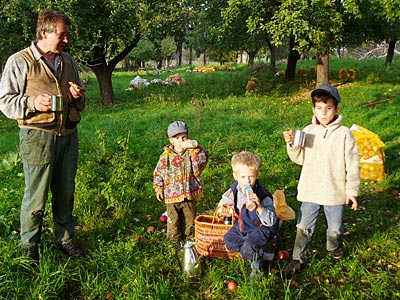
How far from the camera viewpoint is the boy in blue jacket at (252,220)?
322 centimetres

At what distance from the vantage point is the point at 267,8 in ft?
37.6

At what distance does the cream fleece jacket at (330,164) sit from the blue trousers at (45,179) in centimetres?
203

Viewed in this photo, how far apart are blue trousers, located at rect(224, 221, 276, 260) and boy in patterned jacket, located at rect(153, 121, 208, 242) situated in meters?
0.78

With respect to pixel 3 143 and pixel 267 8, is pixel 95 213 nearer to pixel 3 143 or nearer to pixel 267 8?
pixel 3 143

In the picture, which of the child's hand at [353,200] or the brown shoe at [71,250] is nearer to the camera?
the child's hand at [353,200]

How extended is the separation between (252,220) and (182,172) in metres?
0.98

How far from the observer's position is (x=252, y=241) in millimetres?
3275

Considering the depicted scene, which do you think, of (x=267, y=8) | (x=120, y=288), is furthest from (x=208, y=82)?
(x=120, y=288)

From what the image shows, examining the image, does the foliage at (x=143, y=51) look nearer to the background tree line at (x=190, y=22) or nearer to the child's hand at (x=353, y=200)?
the background tree line at (x=190, y=22)

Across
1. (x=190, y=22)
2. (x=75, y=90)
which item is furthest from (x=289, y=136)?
(x=190, y=22)

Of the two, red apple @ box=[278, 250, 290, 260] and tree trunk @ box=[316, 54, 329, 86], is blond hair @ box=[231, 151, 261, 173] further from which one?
tree trunk @ box=[316, 54, 329, 86]

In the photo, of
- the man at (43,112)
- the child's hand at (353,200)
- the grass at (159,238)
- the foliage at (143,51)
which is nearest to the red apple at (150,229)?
the grass at (159,238)

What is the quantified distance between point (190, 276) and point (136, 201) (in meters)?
1.92

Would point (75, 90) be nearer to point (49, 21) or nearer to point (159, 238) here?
point (49, 21)
